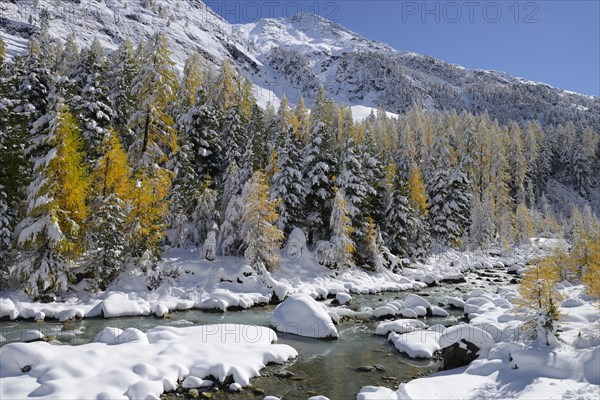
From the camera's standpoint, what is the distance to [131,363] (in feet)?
44.4

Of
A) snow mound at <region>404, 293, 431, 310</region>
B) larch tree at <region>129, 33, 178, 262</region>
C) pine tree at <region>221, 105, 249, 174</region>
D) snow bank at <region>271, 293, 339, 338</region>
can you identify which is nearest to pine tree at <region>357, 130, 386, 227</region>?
pine tree at <region>221, 105, 249, 174</region>

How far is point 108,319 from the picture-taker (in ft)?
69.9

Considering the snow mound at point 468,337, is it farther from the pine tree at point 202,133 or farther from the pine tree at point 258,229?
the pine tree at point 202,133

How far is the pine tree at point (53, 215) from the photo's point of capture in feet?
72.4

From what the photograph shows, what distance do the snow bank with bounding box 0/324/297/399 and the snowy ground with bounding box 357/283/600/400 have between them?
16.1 feet

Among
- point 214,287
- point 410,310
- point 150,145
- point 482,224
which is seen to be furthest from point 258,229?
point 482,224

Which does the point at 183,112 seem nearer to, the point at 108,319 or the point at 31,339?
the point at 108,319

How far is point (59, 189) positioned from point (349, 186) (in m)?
23.4

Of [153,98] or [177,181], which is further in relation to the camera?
[177,181]

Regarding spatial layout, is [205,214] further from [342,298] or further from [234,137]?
[342,298]

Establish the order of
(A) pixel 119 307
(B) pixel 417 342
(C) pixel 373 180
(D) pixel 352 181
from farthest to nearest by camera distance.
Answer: (C) pixel 373 180, (D) pixel 352 181, (A) pixel 119 307, (B) pixel 417 342

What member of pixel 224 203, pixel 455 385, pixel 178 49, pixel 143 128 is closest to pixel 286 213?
pixel 224 203

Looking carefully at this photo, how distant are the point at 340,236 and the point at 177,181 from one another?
579 inches

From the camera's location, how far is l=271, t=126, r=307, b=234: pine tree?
1431 inches
